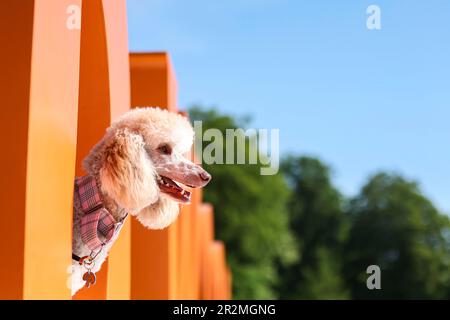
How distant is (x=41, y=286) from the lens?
3168mm

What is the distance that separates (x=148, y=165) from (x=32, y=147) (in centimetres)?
77

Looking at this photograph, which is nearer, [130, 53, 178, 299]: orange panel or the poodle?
the poodle

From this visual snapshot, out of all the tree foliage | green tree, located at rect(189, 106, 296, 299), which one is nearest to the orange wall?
green tree, located at rect(189, 106, 296, 299)

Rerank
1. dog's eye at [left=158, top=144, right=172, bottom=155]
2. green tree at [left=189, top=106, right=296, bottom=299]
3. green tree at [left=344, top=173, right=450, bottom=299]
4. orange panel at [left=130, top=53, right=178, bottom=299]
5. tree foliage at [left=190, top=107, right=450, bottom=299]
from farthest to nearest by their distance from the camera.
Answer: green tree at [left=344, top=173, right=450, bottom=299], tree foliage at [left=190, top=107, right=450, bottom=299], green tree at [left=189, top=106, right=296, bottom=299], orange panel at [left=130, top=53, right=178, bottom=299], dog's eye at [left=158, top=144, right=172, bottom=155]

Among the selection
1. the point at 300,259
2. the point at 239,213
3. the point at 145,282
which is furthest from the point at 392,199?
the point at 145,282

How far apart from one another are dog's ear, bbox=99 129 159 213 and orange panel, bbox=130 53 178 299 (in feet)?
10.3

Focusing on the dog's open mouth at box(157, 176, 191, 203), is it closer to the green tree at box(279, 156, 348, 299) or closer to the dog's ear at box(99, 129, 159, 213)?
the dog's ear at box(99, 129, 159, 213)

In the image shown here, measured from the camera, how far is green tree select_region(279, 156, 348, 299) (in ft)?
135

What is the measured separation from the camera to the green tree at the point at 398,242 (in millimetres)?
41000

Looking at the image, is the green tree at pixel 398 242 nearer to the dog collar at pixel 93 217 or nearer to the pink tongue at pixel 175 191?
the pink tongue at pixel 175 191

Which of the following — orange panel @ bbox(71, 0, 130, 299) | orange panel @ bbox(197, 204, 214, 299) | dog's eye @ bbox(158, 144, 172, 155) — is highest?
orange panel @ bbox(71, 0, 130, 299)

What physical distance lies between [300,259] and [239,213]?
12.2 meters
